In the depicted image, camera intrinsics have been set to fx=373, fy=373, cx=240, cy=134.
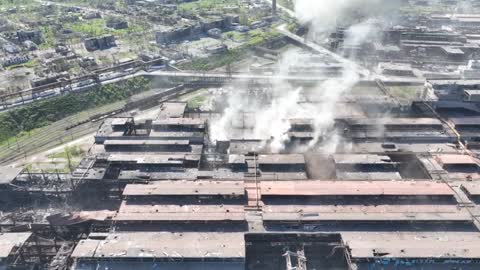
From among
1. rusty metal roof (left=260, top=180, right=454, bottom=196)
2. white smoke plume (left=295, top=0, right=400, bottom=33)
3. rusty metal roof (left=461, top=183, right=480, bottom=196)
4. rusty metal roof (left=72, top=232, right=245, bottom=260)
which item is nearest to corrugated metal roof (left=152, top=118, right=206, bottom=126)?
rusty metal roof (left=260, top=180, right=454, bottom=196)

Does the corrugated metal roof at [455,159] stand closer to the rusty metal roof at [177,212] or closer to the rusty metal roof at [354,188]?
the rusty metal roof at [354,188]

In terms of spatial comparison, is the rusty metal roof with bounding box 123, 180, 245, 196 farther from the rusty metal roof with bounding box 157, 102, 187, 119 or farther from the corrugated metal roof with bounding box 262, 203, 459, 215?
the rusty metal roof with bounding box 157, 102, 187, 119

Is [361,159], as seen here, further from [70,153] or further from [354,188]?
[70,153]

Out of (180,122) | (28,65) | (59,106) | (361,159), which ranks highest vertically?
(28,65)

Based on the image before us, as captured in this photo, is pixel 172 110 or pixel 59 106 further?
pixel 59 106

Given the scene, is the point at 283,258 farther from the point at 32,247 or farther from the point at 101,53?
the point at 101,53

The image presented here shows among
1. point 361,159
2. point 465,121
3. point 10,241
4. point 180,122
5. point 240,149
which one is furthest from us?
point 465,121

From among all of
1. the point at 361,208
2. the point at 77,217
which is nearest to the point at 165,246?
the point at 77,217

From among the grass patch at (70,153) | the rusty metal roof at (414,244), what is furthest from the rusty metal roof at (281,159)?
the grass patch at (70,153)

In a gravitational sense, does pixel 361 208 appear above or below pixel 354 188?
below
